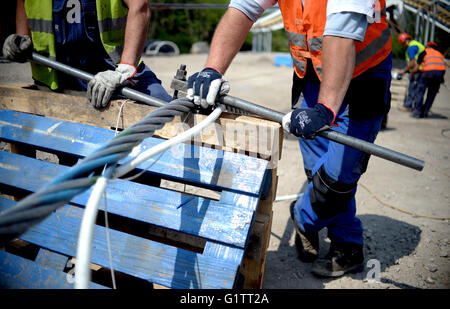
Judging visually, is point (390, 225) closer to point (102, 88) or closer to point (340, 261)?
point (340, 261)

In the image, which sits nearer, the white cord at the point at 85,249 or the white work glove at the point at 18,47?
the white cord at the point at 85,249

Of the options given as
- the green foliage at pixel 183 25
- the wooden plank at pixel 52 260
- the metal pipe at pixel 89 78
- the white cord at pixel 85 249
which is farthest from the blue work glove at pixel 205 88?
the green foliage at pixel 183 25

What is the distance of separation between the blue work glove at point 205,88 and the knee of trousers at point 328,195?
909 mm

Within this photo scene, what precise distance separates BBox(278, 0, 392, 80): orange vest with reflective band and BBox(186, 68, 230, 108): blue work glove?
624 mm

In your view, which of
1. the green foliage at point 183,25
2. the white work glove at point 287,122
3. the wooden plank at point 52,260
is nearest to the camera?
the wooden plank at point 52,260

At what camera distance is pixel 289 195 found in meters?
3.44

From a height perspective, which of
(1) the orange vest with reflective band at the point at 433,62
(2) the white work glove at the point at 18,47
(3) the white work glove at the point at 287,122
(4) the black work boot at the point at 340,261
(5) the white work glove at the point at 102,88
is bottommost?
(4) the black work boot at the point at 340,261

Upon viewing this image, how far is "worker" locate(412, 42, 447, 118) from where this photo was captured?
287 inches

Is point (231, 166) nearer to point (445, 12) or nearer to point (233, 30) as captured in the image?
point (233, 30)

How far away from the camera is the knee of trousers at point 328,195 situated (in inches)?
80.4

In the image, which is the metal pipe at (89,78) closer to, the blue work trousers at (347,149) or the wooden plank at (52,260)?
the wooden plank at (52,260)

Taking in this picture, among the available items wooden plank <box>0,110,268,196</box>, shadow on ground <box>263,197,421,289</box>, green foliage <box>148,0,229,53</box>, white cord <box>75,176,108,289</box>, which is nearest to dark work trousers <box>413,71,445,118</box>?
shadow on ground <box>263,197,421,289</box>

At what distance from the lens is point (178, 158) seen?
1597mm

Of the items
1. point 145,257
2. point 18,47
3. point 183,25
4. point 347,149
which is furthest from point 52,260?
point 183,25
